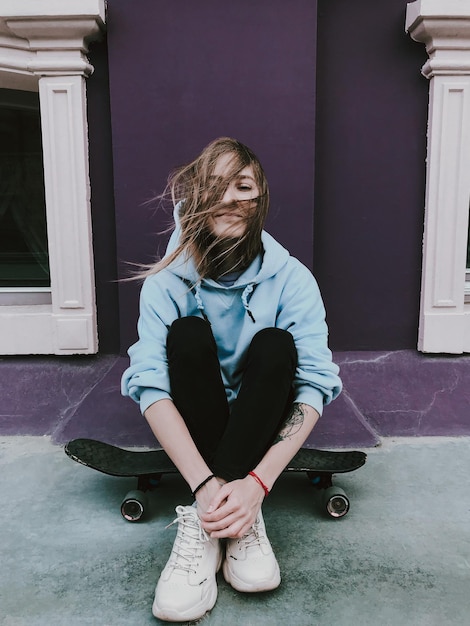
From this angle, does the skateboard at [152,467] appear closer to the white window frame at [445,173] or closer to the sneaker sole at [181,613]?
the sneaker sole at [181,613]

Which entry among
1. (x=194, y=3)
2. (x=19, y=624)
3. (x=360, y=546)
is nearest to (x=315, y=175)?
(x=194, y=3)

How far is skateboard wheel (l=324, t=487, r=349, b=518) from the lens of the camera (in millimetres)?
1732

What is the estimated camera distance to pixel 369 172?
2699 mm

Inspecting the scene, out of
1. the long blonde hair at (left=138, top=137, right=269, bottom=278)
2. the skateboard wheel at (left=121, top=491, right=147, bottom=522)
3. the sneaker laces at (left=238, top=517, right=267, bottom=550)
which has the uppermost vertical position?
the long blonde hair at (left=138, top=137, right=269, bottom=278)

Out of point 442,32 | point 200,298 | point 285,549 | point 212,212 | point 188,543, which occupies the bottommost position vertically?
point 285,549

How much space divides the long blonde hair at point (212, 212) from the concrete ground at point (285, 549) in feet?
2.50

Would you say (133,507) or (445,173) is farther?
(445,173)

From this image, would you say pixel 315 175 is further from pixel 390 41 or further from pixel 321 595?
pixel 321 595

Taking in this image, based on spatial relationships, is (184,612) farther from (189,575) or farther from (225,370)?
(225,370)

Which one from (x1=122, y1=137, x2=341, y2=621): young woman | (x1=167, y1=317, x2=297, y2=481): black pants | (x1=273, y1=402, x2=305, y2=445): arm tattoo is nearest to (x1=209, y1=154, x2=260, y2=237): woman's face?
(x1=122, y1=137, x2=341, y2=621): young woman

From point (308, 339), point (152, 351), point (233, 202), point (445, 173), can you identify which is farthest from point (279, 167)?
point (152, 351)

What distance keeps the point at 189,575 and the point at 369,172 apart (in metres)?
1.96

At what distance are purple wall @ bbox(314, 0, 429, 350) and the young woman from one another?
1.05 metres

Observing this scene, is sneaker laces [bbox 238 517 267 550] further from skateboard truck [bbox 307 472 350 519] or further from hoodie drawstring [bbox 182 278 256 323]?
hoodie drawstring [bbox 182 278 256 323]
